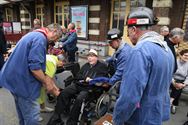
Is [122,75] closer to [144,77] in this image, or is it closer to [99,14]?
[144,77]

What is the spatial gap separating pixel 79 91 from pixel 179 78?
217cm

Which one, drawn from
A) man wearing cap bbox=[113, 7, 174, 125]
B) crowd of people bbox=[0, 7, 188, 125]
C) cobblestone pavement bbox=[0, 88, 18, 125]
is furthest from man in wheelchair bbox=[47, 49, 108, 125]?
man wearing cap bbox=[113, 7, 174, 125]

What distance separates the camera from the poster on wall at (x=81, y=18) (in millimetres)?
8445

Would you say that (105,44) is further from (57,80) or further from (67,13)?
(57,80)

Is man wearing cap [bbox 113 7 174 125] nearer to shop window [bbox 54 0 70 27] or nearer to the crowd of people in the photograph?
the crowd of people

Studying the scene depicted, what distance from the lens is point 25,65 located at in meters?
2.06

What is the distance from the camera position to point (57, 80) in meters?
4.08

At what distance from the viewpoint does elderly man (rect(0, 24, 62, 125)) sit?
204 centimetres

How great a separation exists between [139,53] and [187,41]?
5.35 metres

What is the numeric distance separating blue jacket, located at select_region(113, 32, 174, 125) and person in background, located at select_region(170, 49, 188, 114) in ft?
8.25

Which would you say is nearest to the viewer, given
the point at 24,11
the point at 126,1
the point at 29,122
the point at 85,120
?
the point at 29,122

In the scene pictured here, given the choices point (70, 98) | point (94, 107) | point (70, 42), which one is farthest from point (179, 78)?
point (70, 42)

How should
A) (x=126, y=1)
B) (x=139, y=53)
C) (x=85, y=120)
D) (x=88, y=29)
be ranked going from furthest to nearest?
(x=88, y=29), (x=126, y=1), (x=85, y=120), (x=139, y=53)

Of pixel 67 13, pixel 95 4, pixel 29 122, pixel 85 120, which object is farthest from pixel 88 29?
pixel 29 122
